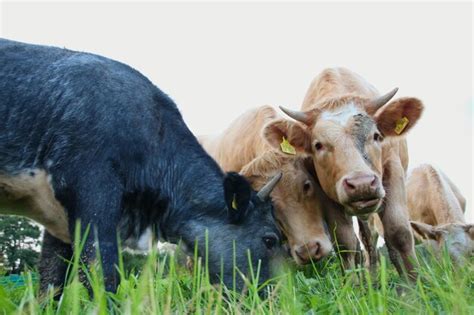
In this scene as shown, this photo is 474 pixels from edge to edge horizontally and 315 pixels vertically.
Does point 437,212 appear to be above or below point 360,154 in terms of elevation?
below

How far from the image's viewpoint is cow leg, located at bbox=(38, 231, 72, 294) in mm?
6004

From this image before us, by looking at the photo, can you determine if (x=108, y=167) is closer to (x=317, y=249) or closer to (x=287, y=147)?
(x=287, y=147)

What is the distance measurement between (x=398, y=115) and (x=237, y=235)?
2.30m

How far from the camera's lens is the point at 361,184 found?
567 centimetres

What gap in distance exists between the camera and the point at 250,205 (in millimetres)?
5633

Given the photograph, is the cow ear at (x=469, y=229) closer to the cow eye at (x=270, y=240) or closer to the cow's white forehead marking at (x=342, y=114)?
the cow's white forehead marking at (x=342, y=114)

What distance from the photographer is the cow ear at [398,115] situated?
265 inches

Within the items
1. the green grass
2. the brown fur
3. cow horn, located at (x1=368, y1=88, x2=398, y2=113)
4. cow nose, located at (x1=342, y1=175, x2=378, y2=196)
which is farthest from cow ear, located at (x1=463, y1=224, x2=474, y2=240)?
the brown fur

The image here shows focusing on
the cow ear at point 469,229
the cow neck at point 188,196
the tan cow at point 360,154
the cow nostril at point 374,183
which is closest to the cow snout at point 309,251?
the tan cow at point 360,154

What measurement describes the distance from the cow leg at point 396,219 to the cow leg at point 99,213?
314cm

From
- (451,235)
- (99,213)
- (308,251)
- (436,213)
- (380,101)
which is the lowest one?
(436,213)

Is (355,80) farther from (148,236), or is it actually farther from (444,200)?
(444,200)

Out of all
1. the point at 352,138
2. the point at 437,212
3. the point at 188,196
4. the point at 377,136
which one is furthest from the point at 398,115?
the point at 437,212

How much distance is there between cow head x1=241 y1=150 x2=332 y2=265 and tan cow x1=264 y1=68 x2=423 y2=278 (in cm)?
28
